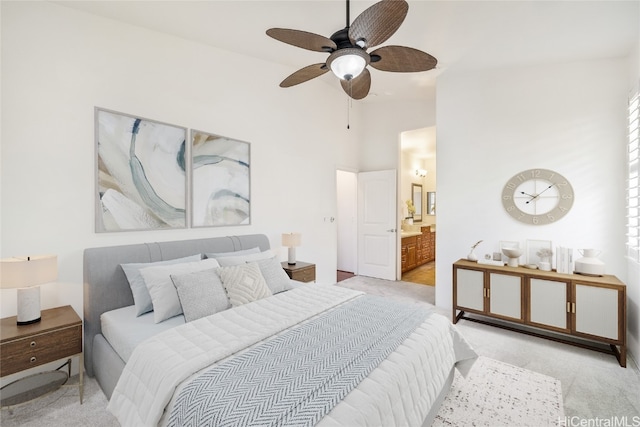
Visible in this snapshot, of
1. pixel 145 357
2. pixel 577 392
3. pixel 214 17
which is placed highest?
pixel 214 17

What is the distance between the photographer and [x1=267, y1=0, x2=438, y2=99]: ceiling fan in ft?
4.83

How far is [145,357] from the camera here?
159 cm

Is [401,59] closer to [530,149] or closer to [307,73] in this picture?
[307,73]

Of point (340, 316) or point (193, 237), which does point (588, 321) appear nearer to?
point (340, 316)

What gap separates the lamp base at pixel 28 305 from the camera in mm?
1922

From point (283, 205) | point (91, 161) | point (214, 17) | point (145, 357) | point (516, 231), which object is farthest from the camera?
point (283, 205)

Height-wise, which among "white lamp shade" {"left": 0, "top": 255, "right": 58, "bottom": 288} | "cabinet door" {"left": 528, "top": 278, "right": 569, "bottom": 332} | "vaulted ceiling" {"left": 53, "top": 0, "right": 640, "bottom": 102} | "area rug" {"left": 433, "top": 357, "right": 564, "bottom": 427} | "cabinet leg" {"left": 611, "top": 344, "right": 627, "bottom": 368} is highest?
"vaulted ceiling" {"left": 53, "top": 0, "right": 640, "bottom": 102}

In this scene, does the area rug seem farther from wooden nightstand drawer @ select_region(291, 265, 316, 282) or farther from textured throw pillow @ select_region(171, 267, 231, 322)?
wooden nightstand drawer @ select_region(291, 265, 316, 282)

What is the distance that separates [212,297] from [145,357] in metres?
0.62

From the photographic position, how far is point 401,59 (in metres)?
1.87

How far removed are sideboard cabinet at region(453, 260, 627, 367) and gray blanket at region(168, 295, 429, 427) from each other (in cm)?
178

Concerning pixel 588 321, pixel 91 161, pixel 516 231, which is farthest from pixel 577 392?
pixel 91 161

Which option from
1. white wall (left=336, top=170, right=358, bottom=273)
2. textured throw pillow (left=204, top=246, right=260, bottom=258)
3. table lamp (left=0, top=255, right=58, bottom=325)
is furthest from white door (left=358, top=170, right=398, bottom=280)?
table lamp (left=0, top=255, right=58, bottom=325)

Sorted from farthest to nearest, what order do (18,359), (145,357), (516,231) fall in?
1. (516,231)
2. (18,359)
3. (145,357)
